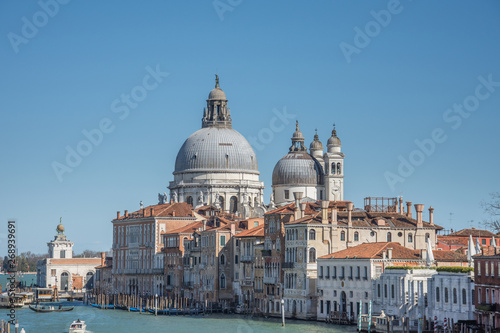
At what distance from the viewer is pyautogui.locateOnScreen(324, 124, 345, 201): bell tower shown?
9775 cm

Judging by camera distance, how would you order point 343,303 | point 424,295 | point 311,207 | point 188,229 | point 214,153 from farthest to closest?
point 214,153, point 188,229, point 311,207, point 343,303, point 424,295

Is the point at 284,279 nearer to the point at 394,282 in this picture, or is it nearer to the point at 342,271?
the point at 342,271

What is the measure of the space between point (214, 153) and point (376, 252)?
154 feet

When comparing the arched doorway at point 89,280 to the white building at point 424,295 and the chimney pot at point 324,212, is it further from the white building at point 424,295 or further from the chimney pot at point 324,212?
the white building at point 424,295

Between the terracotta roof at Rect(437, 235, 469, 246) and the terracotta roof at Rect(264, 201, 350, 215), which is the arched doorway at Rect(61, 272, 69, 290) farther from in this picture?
the terracotta roof at Rect(437, 235, 469, 246)

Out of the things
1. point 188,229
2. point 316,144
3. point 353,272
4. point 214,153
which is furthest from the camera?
point 214,153

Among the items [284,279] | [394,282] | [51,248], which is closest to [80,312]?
[284,279]

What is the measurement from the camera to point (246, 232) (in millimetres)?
78188

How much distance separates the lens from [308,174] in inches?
3932

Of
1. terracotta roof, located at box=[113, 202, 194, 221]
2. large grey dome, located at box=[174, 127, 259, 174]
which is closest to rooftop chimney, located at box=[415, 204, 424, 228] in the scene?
terracotta roof, located at box=[113, 202, 194, 221]

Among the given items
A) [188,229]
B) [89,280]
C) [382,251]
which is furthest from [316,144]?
[382,251]

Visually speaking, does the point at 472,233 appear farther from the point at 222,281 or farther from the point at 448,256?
the point at 448,256

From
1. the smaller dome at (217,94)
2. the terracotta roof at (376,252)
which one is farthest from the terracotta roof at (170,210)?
the terracotta roof at (376,252)

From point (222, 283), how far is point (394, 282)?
23.4m
